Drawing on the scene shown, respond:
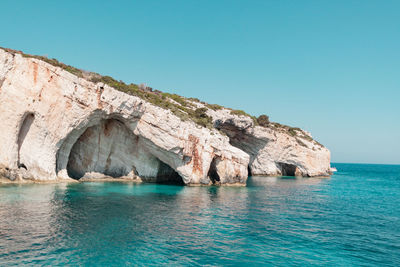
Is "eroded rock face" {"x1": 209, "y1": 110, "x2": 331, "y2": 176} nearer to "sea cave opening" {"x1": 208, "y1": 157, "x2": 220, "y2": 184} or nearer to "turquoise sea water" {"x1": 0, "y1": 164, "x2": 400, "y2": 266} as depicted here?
"sea cave opening" {"x1": 208, "y1": 157, "x2": 220, "y2": 184}

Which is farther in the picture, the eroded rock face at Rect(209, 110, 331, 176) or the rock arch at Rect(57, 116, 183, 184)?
the eroded rock face at Rect(209, 110, 331, 176)

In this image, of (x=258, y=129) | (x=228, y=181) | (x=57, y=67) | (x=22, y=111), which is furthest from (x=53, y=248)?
(x=258, y=129)

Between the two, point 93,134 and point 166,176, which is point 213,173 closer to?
point 166,176

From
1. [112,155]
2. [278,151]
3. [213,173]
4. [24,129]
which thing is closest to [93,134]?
[112,155]

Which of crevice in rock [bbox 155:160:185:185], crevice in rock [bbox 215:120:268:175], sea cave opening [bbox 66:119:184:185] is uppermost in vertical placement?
crevice in rock [bbox 215:120:268:175]

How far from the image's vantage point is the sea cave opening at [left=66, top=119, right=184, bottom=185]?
3447cm

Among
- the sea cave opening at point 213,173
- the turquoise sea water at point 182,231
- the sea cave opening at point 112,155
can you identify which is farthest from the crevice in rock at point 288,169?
the turquoise sea water at point 182,231

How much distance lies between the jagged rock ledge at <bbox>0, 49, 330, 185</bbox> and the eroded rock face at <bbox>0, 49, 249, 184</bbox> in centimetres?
8

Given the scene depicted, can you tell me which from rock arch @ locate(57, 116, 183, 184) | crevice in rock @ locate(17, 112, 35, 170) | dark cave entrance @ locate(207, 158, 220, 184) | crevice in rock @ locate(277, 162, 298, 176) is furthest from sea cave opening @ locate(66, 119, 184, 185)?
crevice in rock @ locate(277, 162, 298, 176)

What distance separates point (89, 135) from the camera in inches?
1358

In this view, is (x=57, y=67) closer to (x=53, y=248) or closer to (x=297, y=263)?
(x=53, y=248)

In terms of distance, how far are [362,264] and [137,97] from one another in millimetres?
27325

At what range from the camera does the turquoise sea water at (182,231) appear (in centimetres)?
1190

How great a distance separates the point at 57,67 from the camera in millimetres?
29078
